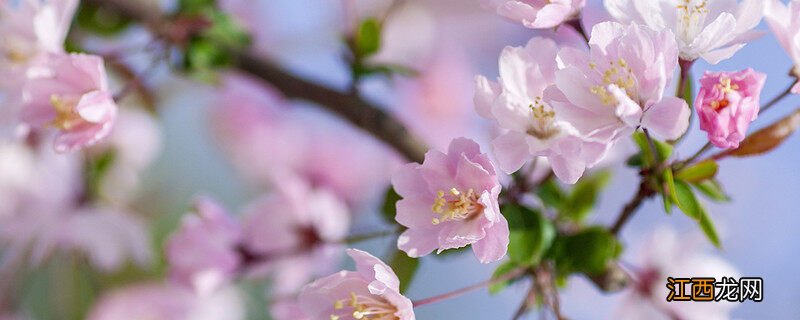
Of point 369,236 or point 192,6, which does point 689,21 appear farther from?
point 192,6

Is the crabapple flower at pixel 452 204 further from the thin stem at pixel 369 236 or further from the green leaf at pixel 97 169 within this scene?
the green leaf at pixel 97 169

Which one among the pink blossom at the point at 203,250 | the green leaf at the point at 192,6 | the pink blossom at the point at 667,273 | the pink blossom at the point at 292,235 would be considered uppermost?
the green leaf at the point at 192,6

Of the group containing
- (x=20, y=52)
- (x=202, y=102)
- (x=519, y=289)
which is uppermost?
(x=20, y=52)

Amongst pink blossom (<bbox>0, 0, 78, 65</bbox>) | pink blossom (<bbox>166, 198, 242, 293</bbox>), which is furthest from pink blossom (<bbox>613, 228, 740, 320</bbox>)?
pink blossom (<bbox>0, 0, 78, 65</bbox>)

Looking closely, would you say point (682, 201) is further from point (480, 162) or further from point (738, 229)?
point (738, 229)

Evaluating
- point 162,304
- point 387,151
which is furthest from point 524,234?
point 162,304

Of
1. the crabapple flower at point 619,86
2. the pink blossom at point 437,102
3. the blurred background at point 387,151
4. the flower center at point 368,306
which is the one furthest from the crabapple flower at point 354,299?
the pink blossom at point 437,102

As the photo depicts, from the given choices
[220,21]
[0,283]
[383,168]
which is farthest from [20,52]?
[383,168]

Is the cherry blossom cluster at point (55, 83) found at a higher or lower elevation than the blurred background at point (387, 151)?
higher
